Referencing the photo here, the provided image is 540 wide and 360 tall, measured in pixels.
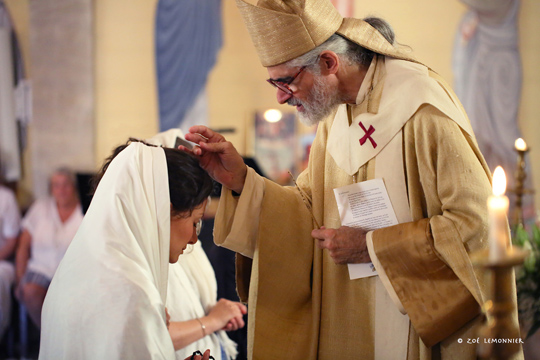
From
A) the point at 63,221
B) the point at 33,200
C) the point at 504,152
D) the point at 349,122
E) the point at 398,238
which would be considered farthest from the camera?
the point at 33,200

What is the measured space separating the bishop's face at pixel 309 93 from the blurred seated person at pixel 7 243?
4.65m

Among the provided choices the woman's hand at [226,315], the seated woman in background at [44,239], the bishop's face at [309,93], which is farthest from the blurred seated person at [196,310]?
the seated woman in background at [44,239]

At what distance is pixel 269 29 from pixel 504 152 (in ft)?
13.3

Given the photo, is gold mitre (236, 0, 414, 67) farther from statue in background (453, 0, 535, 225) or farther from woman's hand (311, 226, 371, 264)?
statue in background (453, 0, 535, 225)

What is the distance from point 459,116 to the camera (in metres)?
2.06

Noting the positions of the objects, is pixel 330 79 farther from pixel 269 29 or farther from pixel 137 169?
pixel 137 169

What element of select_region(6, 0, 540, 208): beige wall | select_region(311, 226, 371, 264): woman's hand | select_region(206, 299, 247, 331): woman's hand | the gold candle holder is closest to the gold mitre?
select_region(311, 226, 371, 264): woman's hand

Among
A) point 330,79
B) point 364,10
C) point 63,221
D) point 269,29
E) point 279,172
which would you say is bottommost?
point 63,221

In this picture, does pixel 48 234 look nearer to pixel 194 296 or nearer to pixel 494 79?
pixel 194 296

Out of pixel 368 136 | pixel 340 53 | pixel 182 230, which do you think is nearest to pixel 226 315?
pixel 182 230

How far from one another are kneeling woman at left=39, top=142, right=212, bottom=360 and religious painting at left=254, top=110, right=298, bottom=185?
4.47m

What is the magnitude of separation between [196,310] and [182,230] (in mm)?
997

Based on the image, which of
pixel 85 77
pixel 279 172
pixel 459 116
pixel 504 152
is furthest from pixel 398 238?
pixel 85 77

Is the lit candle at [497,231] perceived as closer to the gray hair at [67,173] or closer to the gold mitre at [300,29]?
the gold mitre at [300,29]
